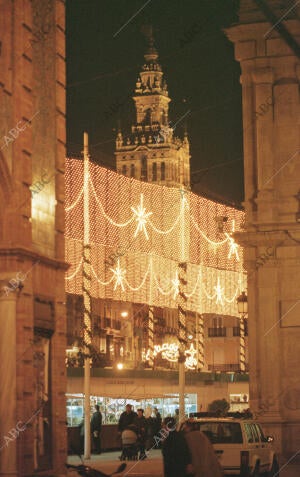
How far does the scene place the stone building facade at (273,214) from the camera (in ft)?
141

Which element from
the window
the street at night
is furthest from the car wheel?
the window

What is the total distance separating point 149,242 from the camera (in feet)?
219

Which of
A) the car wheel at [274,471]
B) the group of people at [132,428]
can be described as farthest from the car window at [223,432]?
the group of people at [132,428]

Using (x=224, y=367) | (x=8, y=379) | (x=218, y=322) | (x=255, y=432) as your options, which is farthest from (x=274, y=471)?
(x=218, y=322)

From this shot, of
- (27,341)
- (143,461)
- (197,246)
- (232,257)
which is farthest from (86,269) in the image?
(232,257)

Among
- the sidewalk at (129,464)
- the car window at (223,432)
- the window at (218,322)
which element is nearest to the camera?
the car window at (223,432)

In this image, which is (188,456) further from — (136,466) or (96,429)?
(96,429)

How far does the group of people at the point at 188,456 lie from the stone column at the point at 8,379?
22.3ft

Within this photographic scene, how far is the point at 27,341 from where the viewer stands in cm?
2767

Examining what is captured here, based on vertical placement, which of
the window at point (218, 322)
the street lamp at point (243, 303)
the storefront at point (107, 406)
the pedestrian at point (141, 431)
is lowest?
the pedestrian at point (141, 431)

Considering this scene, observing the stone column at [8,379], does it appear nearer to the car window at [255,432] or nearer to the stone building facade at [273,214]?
the car window at [255,432]

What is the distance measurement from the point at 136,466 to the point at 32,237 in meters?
12.4

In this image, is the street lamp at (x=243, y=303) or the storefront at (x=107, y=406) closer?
the street lamp at (x=243, y=303)

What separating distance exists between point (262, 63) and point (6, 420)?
19.7 meters
